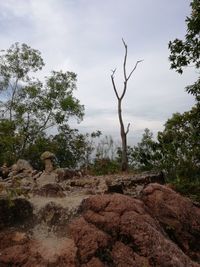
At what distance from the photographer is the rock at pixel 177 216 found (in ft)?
26.8

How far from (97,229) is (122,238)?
1.55 feet

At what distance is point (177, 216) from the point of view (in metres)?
8.38

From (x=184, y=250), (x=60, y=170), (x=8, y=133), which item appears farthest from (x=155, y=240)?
(x=8, y=133)

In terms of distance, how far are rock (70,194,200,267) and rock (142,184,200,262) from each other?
48 cm

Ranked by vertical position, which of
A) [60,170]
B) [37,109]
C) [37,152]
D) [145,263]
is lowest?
[145,263]

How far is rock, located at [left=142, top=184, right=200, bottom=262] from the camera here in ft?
26.8

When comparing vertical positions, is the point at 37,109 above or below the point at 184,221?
above

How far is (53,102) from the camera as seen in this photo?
73.2ft

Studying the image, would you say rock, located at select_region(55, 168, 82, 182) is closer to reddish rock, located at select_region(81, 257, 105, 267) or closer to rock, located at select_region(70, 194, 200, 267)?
rock, located at select_region(70, 194, 200, 267)

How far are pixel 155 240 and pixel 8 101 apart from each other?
16.9 m

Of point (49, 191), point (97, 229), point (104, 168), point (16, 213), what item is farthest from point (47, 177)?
point (104, 168)

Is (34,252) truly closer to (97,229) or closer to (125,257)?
(97,229)

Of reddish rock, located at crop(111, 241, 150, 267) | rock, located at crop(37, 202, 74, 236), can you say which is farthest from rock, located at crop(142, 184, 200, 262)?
rock, located at crop(37, 202, 74, 236)

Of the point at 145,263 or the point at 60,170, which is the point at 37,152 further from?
the point at 145,263
